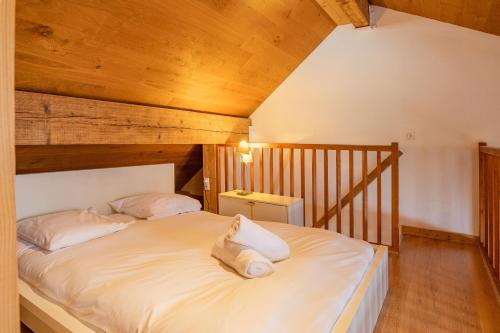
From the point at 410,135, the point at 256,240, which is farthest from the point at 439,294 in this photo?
the point at 410,135

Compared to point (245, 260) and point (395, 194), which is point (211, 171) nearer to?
point (395, 194)

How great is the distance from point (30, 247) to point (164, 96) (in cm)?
161

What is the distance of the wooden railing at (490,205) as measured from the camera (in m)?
2.35

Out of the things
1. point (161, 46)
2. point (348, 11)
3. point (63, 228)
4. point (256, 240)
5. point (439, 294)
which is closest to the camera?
point (256, 240)

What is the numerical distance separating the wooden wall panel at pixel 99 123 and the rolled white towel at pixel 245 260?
59.0 inches

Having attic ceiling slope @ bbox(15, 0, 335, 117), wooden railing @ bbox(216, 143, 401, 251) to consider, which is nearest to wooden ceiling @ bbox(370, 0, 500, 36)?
attic ceiling slope @ bbox(15, 0, 335, 117)

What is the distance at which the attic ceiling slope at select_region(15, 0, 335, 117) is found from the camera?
1933mm

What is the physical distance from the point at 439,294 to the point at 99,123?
9.26 ft

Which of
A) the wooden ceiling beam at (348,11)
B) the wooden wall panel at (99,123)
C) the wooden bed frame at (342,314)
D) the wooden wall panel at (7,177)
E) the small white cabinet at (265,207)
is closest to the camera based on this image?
the wooden wall panel at (7,177)

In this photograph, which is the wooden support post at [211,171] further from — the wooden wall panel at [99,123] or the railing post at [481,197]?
the railing post at [481,197]

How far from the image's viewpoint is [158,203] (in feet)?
9.50

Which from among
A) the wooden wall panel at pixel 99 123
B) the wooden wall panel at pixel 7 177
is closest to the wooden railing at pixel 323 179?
the wooden wall panel at pixel 99 123

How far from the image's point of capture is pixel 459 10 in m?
2.82

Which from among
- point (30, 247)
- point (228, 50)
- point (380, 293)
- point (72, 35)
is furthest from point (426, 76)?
point (30, 247)
